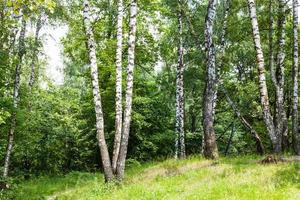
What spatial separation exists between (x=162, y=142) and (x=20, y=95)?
10302mm

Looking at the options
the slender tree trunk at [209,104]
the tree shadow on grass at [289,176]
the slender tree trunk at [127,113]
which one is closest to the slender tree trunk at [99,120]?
the slender tree trunk at [127,113]

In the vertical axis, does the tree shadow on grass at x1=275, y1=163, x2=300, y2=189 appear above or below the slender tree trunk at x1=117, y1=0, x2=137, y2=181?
below

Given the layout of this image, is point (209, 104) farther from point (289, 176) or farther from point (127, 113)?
point (289, 176)

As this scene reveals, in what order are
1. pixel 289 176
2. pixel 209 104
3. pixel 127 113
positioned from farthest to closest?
1. pixel 209 104
2. pixel 127 113
3. pixel 289 176

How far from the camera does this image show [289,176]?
33.3 feet

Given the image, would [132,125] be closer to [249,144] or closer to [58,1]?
[58,1]

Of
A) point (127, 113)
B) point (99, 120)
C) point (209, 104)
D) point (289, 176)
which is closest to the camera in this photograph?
point (289, 176)

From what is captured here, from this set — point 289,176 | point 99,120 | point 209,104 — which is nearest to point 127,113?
point 99,120

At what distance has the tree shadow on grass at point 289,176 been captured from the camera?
30.8 ft

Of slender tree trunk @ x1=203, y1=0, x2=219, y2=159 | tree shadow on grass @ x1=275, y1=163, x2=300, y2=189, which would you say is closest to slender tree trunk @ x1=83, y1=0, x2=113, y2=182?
slender tree trunk @ x1=203, y1=0, x2=219, y2=159

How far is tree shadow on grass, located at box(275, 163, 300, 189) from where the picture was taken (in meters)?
9.39

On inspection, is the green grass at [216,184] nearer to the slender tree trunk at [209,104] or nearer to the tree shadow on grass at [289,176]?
the tree shadow on grass at [289,176]

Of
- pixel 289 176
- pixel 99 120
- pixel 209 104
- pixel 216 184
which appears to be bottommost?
pixel 216 184

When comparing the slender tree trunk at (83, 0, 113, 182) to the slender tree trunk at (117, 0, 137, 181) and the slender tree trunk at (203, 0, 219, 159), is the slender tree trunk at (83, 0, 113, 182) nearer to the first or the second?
the slender tree trunk at (117, 0, 137, 181)
